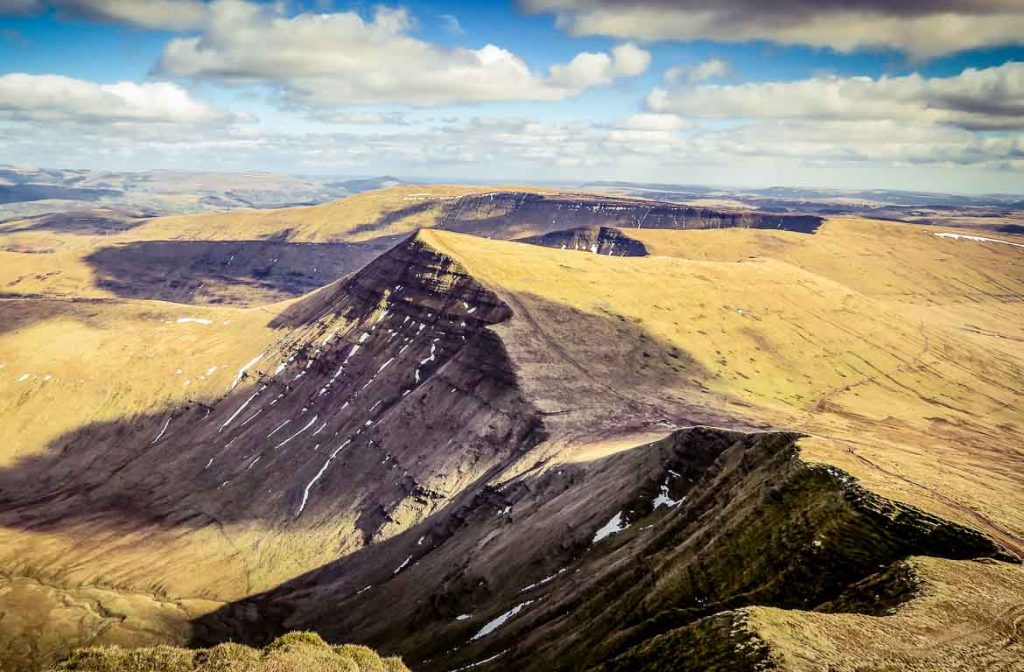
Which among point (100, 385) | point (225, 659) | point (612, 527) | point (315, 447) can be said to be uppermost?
point (225, 659)

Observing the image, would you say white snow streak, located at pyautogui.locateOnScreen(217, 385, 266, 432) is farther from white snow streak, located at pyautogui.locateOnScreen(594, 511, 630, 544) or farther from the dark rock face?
white snow streak, located at pyautogui.locateOnScreen(594, 511, 630, 544)

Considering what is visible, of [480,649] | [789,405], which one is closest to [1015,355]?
[789,405]

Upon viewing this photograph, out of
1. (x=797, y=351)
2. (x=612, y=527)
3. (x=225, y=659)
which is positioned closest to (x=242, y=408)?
(x=612, y=527)

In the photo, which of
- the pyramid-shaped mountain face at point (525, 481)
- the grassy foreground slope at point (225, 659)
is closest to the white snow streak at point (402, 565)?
the pyramid-shaped mountain face at point (525, 481)

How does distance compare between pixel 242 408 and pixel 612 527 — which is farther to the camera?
pixel 242 408

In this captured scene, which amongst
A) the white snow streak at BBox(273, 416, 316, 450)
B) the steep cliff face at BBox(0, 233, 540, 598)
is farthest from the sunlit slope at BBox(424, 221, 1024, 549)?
the white snow streak at BBox(273, 416, 316, 450)

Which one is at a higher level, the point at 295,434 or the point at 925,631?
the point at 925,631

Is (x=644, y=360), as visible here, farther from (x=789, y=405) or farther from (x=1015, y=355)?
(x=1015, y=355)

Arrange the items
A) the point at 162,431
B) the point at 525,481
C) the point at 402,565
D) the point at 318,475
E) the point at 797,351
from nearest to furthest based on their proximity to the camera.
Answer: the point at 525,481 < the point at 402,565 < the point at 318,475 < the point at 797,351 < the point at 162,431

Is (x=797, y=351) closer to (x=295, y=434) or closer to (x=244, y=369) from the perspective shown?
(x=295, y=434)
